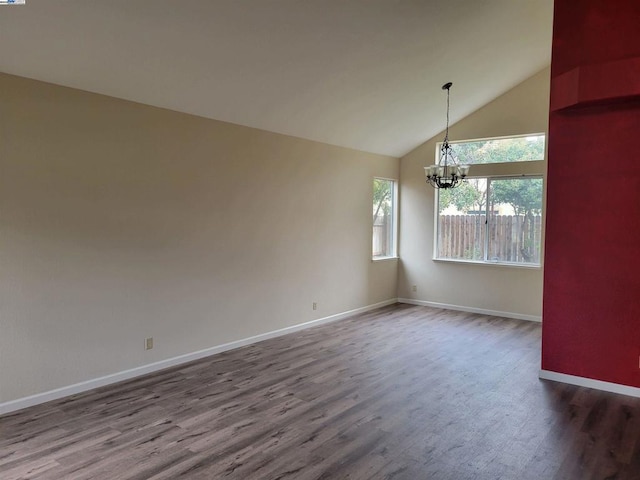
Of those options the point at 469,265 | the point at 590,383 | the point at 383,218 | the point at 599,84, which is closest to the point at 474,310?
the point at 469,265

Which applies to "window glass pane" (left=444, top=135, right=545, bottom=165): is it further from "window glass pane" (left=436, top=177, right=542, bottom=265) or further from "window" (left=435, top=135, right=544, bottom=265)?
"window glass pane" (left=436, top=177, right=542, bottom=265)

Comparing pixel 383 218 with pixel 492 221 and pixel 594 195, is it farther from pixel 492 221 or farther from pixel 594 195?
pixel 594 195

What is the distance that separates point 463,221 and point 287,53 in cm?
434

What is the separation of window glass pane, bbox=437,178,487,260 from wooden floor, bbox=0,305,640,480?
8.31ft

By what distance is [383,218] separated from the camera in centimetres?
751

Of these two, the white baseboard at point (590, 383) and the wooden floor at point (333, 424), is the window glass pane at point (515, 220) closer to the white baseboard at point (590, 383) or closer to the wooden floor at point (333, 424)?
the wooden floor at point (333, 424)

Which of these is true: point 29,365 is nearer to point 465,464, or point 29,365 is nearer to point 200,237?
point 200,237

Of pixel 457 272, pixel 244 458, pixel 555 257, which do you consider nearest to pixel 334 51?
pixel 555 257

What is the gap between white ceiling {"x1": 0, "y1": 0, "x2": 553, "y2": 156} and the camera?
10.0 feet

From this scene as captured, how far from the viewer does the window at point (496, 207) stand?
6.44 metres

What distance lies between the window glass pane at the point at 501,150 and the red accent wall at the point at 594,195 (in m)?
2.54

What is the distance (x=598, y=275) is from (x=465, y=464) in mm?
2274

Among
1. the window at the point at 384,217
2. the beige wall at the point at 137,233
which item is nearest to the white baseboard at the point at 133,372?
the beige wall at the point at 137,233

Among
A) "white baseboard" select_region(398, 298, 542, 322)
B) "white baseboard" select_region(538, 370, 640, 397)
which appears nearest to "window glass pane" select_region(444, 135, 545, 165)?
"white baseboard" select_region(398, 298, 542, 322)
